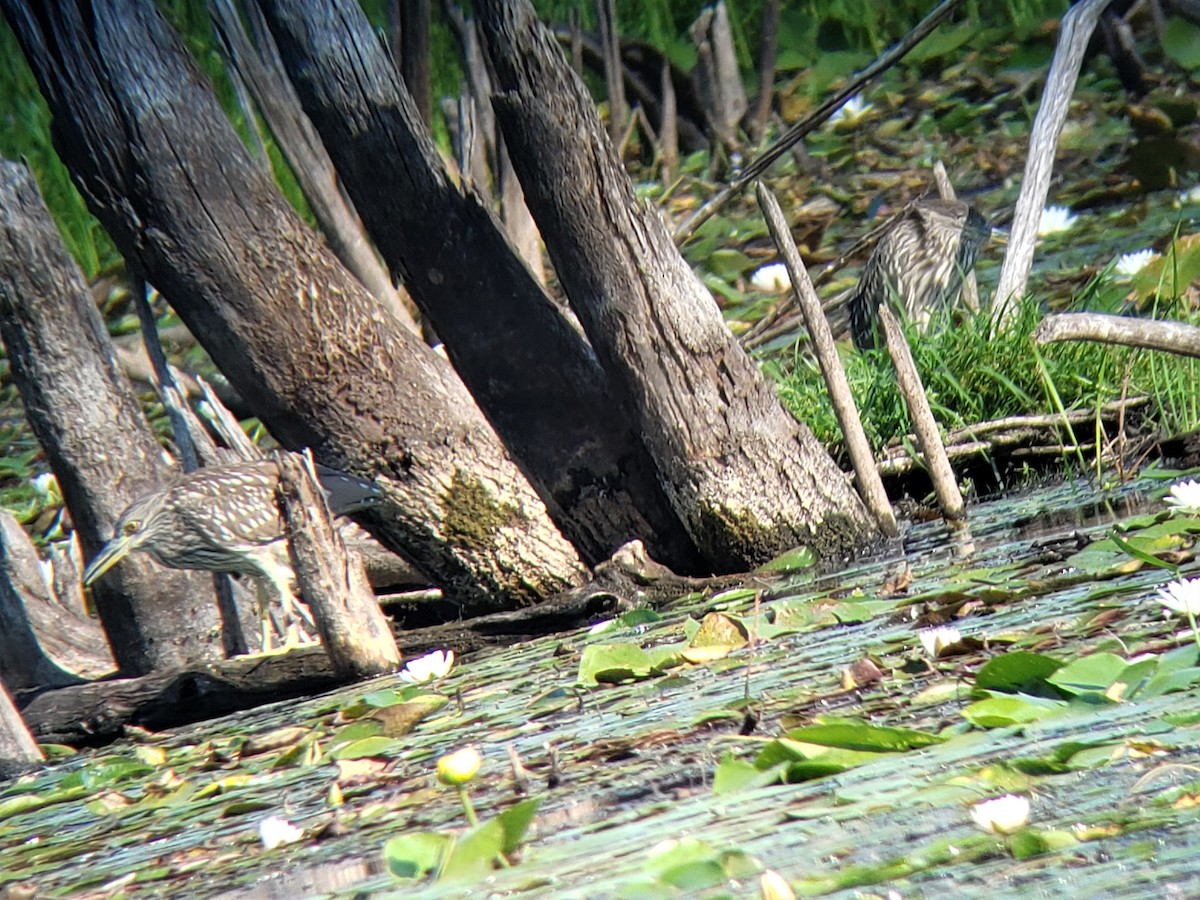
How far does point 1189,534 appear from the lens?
3.69 m

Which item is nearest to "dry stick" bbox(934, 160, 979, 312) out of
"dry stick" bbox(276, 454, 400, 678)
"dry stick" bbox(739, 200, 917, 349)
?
"dry stick" bbox(739, 200, 917, 349)

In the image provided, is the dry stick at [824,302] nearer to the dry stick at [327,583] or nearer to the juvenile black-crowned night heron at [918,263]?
the juvenile black-crowned night heron at [918,263]

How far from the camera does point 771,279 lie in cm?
828

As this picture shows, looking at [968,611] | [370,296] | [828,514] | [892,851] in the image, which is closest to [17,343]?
[370,296]

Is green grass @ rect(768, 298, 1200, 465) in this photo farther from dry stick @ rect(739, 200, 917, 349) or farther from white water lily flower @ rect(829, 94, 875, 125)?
white water lily flower @ rect(829, 94, 875, 125)

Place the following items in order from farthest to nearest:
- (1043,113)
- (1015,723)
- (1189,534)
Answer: (1043,113), (1189,534), (1015,723)

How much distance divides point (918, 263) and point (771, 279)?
82 cm

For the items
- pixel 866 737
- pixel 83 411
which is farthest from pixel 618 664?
pixel 83 411

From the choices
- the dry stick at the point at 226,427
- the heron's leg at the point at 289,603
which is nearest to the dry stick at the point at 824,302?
the dry stick at the point at 226,427

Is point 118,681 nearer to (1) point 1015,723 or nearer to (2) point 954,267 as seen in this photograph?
(1) point 1015,723

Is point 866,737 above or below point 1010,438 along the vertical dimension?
below

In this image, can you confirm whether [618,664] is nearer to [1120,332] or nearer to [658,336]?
[658,336]

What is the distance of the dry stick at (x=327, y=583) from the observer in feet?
14.4

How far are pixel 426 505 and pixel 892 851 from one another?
10.2ft
